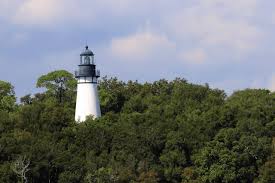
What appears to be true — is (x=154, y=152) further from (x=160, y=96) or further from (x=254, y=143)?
(x=160, y=96)

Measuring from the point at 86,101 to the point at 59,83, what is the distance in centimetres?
1374

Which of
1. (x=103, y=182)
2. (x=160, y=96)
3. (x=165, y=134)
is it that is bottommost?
(x=103, y=182)

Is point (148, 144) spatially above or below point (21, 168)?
above

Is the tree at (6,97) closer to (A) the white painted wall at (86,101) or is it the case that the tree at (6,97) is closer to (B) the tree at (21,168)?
(A) the white painted wall at (86,101)

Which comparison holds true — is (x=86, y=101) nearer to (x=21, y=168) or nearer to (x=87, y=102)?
(x=87, y=102)

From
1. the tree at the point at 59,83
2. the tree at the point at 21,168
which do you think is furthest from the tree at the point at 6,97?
the tree at the point at 21,168

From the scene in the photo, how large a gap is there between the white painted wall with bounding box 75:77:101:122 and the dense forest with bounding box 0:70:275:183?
1.08 meters

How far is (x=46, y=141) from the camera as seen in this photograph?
229 ft

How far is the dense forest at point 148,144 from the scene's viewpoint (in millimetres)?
65812

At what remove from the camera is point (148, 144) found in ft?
233

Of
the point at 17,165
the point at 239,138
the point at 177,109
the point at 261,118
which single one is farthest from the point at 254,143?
the point at 17,165

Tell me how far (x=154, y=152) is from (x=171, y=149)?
4.55 feet

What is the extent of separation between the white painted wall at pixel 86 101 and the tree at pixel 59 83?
11475 millimetres

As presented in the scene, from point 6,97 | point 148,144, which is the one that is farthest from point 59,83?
point 148,144
